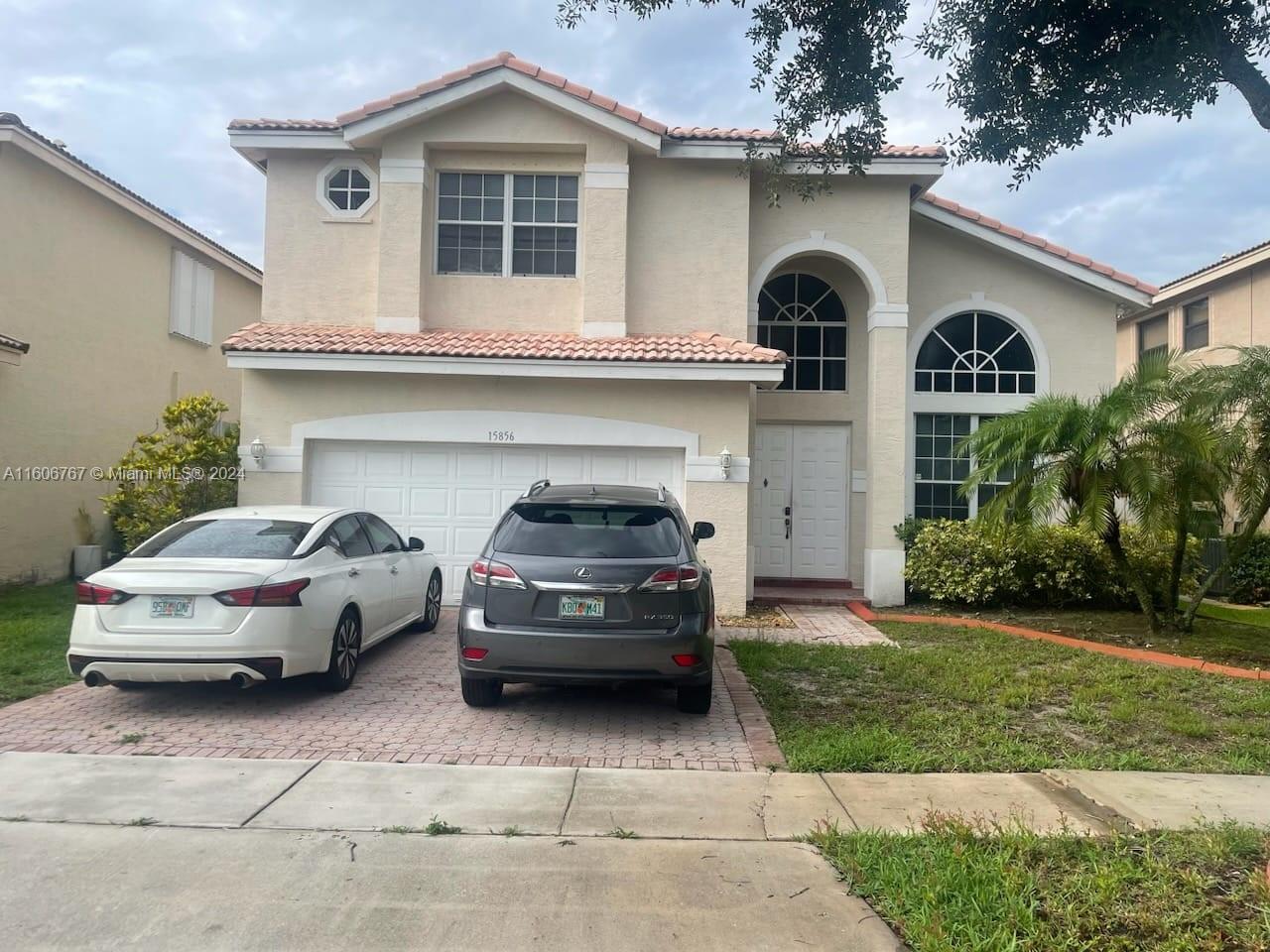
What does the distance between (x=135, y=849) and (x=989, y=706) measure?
5.88 m

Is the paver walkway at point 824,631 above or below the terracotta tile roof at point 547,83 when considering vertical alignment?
below

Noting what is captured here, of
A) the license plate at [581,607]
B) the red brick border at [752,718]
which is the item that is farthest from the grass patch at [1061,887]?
the license plate at [581,607]

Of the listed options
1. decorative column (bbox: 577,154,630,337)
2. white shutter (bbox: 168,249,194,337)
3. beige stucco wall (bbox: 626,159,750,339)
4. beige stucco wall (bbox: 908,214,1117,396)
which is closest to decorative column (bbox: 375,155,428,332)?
decorative column (bbox: 577,154,630,337)

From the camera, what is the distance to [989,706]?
684cm

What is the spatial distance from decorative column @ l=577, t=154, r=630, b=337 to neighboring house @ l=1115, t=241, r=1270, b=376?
900 cm

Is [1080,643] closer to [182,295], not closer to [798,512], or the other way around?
[798,512]

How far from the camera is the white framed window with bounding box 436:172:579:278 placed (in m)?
12.0

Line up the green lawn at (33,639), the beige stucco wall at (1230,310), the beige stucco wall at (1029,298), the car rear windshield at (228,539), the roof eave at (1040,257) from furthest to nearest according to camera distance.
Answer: the beige stucco wall at (1230,310), the beige stucco wall at (1029,298), the roof eave at (1040,257), the green lawn at (33,639), the car rear windshield at (228,539)

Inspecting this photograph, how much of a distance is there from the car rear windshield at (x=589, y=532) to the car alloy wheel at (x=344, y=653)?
1.68 m

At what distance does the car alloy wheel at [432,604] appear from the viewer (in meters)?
9.52

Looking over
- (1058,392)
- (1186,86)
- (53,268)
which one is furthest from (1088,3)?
(53,268)

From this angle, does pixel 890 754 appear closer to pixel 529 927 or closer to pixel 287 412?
pixel 529 927

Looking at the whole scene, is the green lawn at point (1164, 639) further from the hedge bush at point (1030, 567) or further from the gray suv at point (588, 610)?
the gray suv at point (588, 610)

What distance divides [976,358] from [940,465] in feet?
5.70
